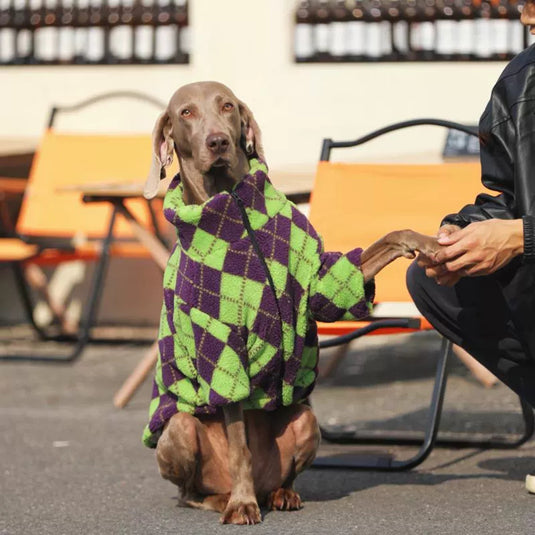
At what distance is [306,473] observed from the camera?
4.39 m

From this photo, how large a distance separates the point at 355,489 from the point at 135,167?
3478mm

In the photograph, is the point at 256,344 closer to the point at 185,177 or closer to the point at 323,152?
the point at 185,177

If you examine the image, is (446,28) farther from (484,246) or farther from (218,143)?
(484,246)

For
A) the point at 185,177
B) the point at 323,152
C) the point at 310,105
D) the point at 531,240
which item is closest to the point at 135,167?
the point at 310,105

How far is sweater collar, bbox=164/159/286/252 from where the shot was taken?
142 inches

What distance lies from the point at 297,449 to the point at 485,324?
64cm

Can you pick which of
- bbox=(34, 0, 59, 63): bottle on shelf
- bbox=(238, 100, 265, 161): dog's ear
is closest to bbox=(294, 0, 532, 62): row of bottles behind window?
bbox=(34, 0, 59, 63): bottle on shelf

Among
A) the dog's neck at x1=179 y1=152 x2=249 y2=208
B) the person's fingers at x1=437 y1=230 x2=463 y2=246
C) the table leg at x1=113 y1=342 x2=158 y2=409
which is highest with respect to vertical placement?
the dog's neck at x1=179 y1=152 x2=249 y2=208

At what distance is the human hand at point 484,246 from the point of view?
11.1 feet

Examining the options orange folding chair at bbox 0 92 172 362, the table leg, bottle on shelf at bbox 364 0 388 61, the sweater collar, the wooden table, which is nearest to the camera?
the sweater collar

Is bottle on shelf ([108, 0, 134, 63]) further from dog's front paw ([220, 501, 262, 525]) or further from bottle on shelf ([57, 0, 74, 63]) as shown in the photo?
dog's front paw ([220, 501, 262, 525])

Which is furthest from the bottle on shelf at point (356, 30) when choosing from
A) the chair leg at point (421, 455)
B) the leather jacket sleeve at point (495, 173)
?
the leather jacket sleeve at point (495, 173)

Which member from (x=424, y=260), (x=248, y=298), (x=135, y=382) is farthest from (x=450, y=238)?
(x=135, y=382)

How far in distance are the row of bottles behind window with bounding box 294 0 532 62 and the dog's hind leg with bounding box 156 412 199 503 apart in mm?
4295
